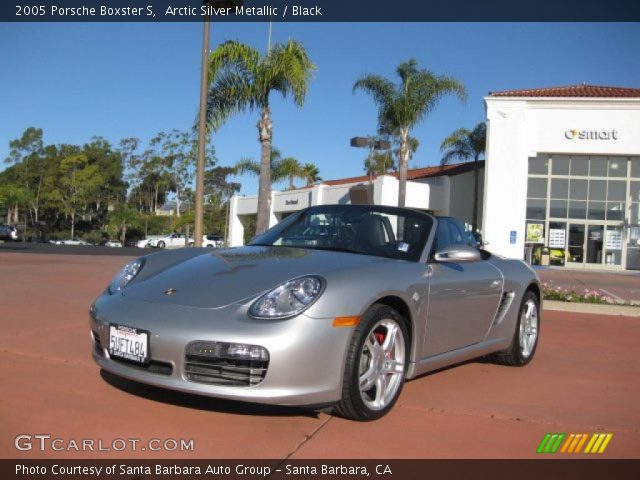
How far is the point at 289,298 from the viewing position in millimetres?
3332

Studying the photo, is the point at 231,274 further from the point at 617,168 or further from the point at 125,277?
the point at 617,168

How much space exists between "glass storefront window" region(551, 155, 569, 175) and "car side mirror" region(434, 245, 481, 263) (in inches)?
991

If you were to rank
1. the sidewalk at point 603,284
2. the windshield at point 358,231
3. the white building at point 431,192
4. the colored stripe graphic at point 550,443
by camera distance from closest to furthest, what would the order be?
the colored stripe graphic at point 550,443, the windshield at point 358,231, the sidewalk at point 603,284, the white building at point 431,192

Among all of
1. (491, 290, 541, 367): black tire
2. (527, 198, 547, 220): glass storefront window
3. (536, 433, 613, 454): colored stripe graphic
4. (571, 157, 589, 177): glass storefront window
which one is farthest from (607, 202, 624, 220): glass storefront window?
(536, 433, 613, 454): colored stripe graphic

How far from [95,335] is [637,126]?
2699 cm

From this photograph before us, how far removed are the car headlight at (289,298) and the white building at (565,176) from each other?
23441 mm

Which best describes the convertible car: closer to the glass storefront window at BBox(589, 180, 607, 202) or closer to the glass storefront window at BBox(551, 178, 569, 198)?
the glass storefront window at BBox(551, 178, 569, 198)

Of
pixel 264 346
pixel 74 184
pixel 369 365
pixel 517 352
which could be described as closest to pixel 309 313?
pixel 264 346

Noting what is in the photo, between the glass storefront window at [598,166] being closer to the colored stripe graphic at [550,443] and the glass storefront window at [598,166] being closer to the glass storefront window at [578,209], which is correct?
the glass storefront window at [578,209]

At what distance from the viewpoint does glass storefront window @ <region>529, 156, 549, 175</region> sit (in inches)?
1084

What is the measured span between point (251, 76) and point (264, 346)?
1351cm

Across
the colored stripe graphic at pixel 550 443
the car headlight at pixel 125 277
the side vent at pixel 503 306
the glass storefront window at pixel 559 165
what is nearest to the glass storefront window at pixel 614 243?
the glass storefront window at pixel 559 165

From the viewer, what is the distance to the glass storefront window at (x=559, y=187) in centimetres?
2745
